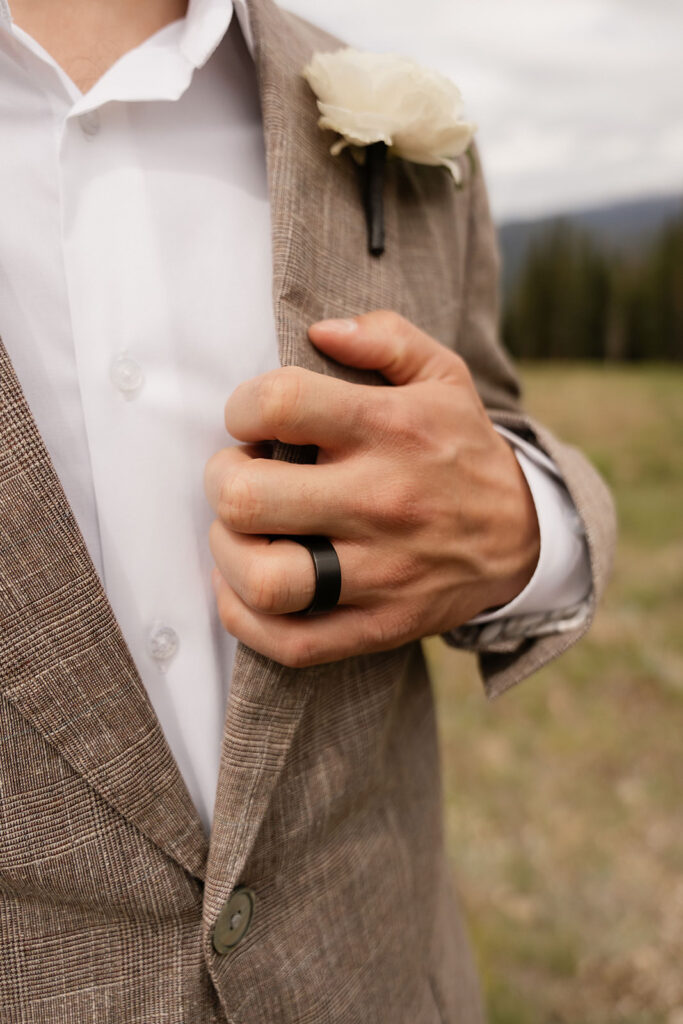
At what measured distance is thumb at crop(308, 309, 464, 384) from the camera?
811 mm

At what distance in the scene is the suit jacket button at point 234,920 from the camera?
0.74m

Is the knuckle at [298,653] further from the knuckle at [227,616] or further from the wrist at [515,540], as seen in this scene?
the wrist at [515,540]

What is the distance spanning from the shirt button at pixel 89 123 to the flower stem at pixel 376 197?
0.32 m

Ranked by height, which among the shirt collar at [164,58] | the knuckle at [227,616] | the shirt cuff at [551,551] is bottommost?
the shirt cuff at [551,551]

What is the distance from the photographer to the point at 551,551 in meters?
1.01

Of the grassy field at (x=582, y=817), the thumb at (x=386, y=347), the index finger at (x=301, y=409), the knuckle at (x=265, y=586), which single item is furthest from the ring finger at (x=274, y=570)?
the grassy field at (x=582, y=817)

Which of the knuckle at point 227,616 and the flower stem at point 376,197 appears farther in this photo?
the flower stem at point 376,197

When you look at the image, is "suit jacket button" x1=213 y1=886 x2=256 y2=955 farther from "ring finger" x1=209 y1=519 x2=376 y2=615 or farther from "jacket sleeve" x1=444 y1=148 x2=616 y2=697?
"jacket sleeve" x1=444 y1=148 x2=616 y2=697

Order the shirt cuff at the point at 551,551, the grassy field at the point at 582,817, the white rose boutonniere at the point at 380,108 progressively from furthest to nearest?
1. the grassy field at the point at 582,817
2. the shirt cuff at the point at 551,551
3. the white rose boutonniere at the point at 380,108

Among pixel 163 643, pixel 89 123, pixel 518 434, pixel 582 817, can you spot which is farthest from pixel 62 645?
pixel 582 817

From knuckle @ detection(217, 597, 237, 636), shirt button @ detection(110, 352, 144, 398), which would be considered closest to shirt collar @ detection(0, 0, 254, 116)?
shirt button @ detection(110, 352, 144, 398)

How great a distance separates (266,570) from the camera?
27.4 inches

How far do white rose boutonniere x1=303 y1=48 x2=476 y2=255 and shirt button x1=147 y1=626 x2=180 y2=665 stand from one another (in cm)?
51

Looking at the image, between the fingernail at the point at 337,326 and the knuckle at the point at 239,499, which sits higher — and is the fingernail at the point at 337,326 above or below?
above
